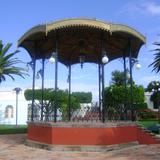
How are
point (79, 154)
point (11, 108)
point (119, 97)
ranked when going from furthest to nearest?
point (11, 108) < point (119, 97) < point (79, 154)

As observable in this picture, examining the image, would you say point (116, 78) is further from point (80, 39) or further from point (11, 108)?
point (80, 39)

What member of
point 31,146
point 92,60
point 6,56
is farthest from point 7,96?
point 31,146

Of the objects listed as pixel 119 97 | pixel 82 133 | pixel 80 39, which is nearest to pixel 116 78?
pixel 119 97

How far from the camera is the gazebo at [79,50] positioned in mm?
15680

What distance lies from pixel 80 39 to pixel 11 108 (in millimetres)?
38104

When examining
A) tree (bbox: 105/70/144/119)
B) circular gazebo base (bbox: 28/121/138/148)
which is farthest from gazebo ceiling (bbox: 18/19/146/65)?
circular gazebo base (bbox: 28/121/138/148)

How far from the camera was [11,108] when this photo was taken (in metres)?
55.3

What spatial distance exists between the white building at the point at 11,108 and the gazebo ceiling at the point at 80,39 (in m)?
32.7

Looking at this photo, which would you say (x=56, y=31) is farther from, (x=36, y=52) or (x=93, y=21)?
(x=36, y=52)

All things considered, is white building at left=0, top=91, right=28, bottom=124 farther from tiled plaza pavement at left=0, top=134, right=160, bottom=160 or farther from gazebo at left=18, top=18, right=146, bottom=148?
tiled plaza pavement at left=0, top=134, right=160, bottom=160

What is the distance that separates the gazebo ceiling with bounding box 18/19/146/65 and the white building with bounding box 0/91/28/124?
32739mm

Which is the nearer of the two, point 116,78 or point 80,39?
point 80,39

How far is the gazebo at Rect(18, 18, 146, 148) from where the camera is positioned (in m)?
15.7

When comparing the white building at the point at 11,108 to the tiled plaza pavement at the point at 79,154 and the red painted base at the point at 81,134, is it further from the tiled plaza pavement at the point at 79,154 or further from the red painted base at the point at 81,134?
the red painted base at the point at 81,134
